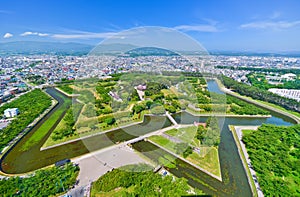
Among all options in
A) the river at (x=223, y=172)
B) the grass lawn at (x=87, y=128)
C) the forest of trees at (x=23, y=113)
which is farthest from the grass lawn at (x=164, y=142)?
the forest of trees at (x=23, y=113)

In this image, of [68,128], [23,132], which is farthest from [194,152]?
[23,132]

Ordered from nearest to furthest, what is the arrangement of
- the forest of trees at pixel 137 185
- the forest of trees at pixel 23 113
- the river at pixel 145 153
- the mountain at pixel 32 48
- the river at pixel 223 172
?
the forest of trees at pixel 137 185 → the river at pixel 223 172 → the river at pixel 145 153 → the forest of trees at pixel 23 113 → the mountain at pixel 32 48

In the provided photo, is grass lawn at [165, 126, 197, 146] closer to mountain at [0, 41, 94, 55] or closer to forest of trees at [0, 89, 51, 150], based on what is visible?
forest of trees at [0, 89, 51, 150]

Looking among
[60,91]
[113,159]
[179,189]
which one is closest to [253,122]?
[179,189]

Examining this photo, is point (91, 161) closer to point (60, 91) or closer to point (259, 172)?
point (259, 172)

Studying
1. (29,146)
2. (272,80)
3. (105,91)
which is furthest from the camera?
(272,80)

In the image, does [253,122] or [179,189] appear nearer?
[179,189]

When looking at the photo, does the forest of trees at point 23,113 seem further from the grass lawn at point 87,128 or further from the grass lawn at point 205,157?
the grass lawn at point 205,157
